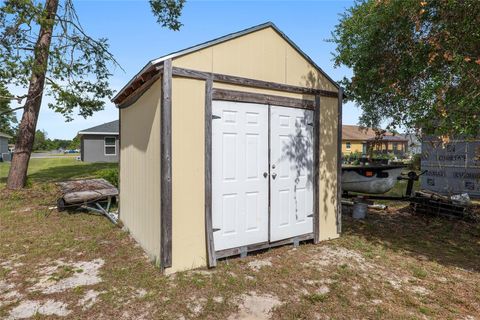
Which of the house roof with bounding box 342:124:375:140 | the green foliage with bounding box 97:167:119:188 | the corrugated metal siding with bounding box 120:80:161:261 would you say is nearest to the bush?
the green foliage with bounding box 97:167:119:188

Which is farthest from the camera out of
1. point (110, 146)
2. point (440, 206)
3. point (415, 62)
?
point (110, 146)

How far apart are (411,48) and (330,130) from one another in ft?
6.85

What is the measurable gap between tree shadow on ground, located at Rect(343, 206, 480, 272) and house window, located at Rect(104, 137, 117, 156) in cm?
2285

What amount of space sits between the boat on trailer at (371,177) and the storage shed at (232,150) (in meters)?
4.16

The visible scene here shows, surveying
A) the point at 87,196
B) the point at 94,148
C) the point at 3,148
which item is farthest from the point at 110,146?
the point at 87,196

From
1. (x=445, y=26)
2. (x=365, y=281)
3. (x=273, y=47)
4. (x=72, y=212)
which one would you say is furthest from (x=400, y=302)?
(x=72, y=212)

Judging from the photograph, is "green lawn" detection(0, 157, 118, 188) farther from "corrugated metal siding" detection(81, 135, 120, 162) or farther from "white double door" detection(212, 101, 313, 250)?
"white double door" detection(212, 101, 313, 250)

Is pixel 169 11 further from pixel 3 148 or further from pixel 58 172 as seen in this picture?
pixel 3 148

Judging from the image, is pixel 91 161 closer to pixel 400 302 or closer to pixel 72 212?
pixel 72 212

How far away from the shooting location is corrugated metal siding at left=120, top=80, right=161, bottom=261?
4.39 meters

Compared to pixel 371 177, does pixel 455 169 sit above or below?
above

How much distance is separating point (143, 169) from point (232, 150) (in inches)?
64.1

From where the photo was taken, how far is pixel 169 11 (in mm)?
14266

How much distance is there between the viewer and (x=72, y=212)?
8.04m
